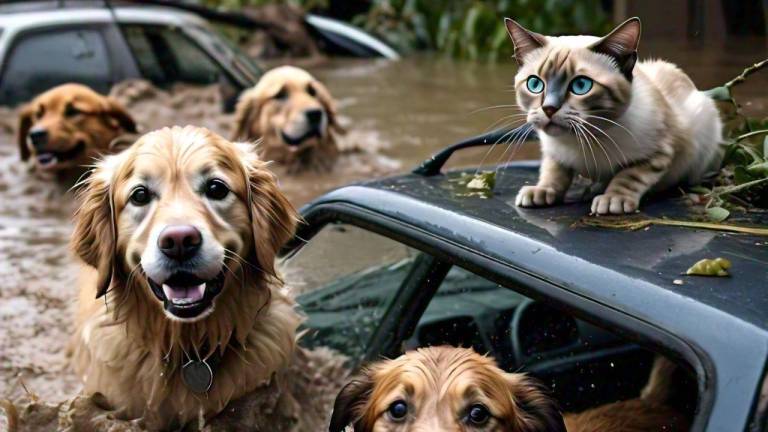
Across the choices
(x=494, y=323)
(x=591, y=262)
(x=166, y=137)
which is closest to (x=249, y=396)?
(x=166, y=137)

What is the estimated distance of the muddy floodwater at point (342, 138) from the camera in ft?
15.2

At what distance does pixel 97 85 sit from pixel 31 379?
5.67 metres

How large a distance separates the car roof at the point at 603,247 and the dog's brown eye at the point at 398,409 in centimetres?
43

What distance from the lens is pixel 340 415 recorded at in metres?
2.76

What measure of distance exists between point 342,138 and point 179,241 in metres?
6.68

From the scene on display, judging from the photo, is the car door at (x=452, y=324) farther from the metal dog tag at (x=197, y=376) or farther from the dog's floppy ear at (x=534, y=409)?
the dog's floppy ear at (x=534, y=409)

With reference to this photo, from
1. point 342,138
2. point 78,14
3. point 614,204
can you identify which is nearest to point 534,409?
point 614,204

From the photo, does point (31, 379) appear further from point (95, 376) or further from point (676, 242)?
point (676, 242)

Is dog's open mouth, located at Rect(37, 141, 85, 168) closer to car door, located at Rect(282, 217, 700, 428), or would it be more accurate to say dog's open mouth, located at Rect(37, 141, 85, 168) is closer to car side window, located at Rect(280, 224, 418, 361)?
car side window, located at Rect(280, 224, 418, 361)

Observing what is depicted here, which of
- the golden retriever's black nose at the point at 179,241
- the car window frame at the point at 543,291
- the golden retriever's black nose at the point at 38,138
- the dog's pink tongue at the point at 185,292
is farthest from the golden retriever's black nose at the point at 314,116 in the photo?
the golden retriever's black nose at the point at 179,241

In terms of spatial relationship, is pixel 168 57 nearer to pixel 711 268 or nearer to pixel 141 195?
pixel 141 195

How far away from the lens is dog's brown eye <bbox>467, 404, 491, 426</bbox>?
8.08 feet

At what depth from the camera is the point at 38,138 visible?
7.85 m

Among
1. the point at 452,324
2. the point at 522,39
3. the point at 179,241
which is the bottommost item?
the point at 452,324
